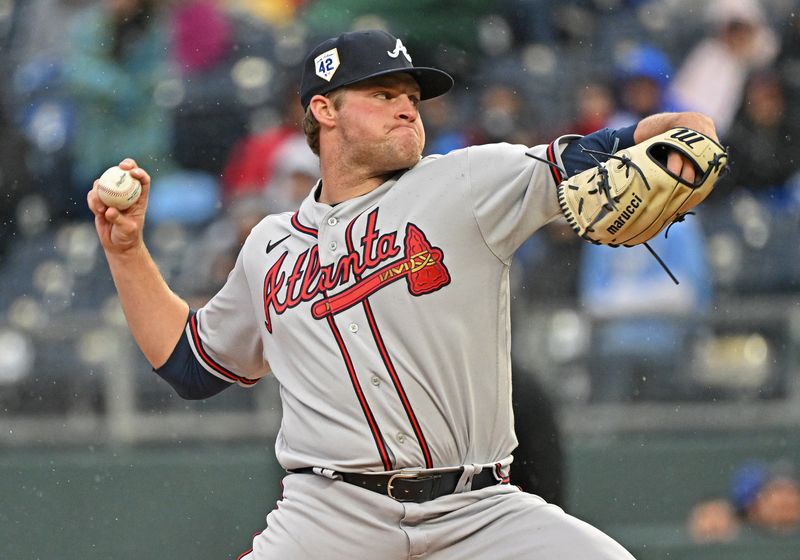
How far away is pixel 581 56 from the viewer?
21.4 feet

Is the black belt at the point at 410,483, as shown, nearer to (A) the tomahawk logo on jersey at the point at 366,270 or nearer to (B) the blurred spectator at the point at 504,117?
(A) the tomahawk logo on jersey at the point at 366,270

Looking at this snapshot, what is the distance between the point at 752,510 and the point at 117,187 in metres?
3.34

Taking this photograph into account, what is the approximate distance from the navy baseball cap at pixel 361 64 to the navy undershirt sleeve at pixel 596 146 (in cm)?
46

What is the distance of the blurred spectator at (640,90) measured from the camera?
20.3ft

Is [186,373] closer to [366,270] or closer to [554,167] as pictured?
[366,270]

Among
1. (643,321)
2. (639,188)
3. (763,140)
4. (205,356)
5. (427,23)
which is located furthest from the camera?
(427,23)

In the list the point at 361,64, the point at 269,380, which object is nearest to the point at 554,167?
the point at 361,64

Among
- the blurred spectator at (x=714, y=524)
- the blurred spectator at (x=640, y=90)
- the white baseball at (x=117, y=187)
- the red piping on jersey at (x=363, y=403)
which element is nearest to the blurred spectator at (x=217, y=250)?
the blurred spectator at (x=640, y=90)

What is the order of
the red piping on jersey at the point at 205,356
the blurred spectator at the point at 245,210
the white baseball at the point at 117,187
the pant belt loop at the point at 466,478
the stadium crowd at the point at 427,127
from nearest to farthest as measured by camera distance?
the pant belt loop at the point at 466,478
the white baseball at the point at 117,187
the red piping on jersey at the point at 205,356
the stadium crowd at the point at 427,127
the blurred spectator at the point at 245,210

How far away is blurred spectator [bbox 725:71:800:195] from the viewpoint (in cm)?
627

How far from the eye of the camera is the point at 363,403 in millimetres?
2951

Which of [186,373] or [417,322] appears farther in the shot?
[186,373]

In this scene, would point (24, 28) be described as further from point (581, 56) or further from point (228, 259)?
point (581, 56)

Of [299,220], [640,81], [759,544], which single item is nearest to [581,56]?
[640,81]
